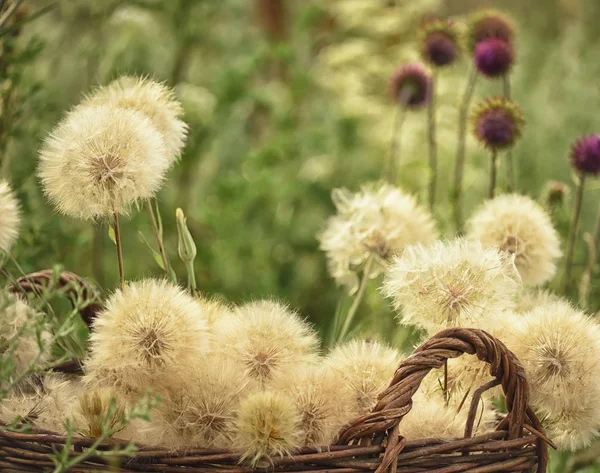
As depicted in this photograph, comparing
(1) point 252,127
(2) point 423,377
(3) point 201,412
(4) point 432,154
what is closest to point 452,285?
(2) point 423,377

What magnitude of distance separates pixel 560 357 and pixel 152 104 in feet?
1.17

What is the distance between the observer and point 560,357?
55cm

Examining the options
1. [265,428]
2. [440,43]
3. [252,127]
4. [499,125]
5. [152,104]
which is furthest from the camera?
[252,127]

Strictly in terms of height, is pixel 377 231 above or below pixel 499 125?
below

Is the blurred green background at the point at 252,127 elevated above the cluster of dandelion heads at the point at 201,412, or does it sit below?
above

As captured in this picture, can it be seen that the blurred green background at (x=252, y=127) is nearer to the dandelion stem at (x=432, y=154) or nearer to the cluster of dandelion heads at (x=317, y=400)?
the dandelion stem at (x=432, y=154)

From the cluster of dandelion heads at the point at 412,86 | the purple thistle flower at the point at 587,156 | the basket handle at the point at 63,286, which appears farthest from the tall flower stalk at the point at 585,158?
the basket handle at the point at 63,286

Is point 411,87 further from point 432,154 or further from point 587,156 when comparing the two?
point 587,156

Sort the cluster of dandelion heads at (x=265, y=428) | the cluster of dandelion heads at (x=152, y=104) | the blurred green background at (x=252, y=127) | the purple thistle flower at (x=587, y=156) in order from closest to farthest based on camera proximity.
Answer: the cluster of dandelion heads at (x=265, y=428) → the cluster of dandelion heads at (x=152, y=104) → the purple thistle flower at (x=587, y=156) → the blurred green background at (x=252, y=127)

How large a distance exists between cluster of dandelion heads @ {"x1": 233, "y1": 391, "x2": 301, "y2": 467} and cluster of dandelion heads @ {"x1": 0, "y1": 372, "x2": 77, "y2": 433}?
0.40ft

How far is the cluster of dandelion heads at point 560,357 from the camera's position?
55 cm

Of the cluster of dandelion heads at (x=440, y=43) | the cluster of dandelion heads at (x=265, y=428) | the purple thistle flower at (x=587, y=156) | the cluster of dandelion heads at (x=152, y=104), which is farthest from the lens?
the cluster of dandelion heads at (x=440, y=43)

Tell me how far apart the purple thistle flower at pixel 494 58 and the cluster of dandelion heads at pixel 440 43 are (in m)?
0.05

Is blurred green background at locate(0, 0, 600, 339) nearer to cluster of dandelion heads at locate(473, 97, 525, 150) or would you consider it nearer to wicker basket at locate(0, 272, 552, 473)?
cluster of dandelion heads at locate(473, 97, 525, 150)
